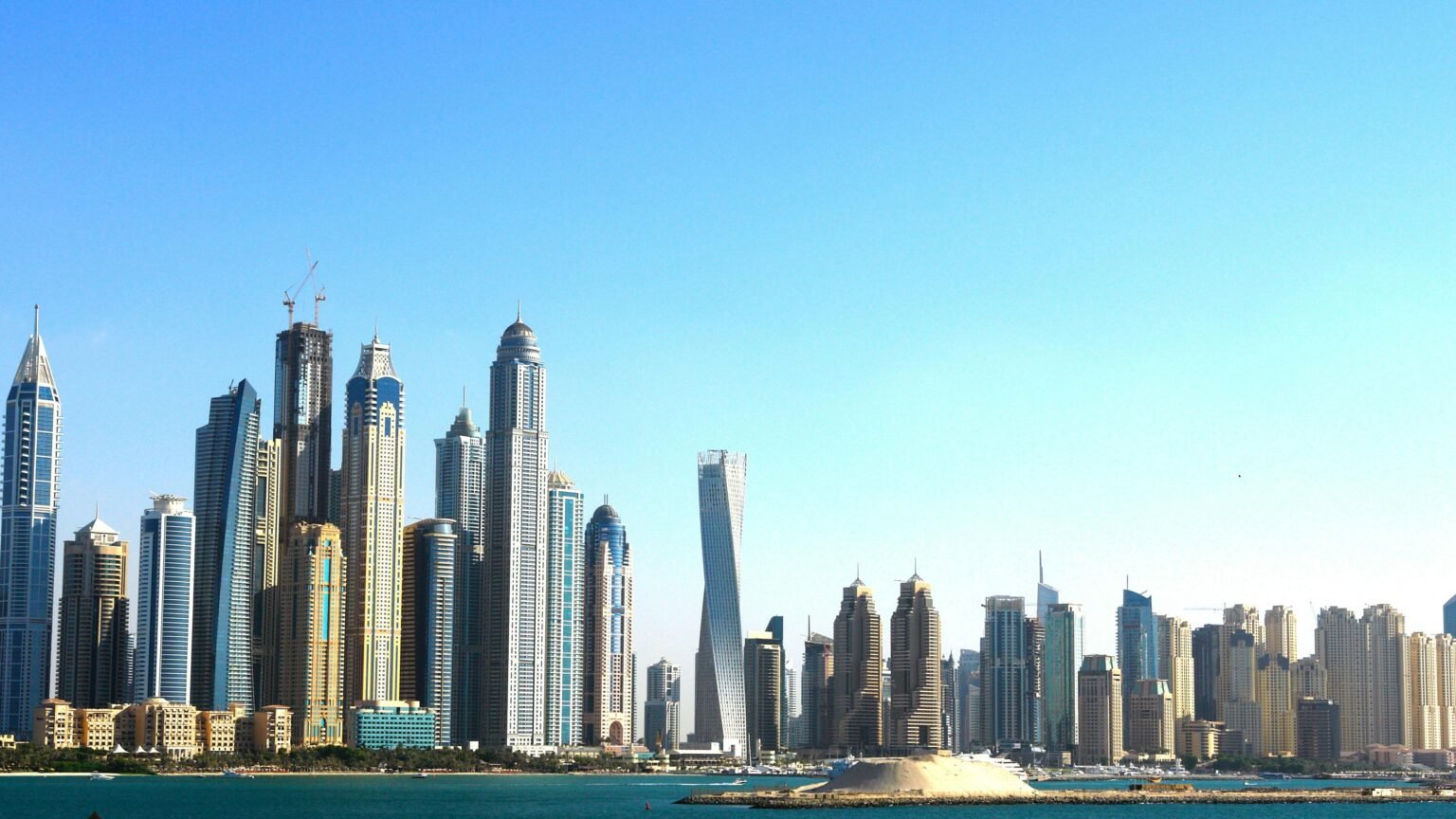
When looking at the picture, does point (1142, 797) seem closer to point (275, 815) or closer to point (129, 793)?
point (275, 815)

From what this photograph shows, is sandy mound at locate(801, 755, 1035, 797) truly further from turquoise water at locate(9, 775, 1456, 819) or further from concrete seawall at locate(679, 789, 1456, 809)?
turquoise water at locate(9, 775, 1456, 819)

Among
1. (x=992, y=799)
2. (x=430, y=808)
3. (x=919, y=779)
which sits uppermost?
(x=919, y=779)

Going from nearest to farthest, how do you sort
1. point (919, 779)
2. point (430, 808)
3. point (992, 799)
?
point (919, 779)
point (992, 799)
point (430, 808)

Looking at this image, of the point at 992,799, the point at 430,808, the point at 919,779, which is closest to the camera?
the point at 919,779

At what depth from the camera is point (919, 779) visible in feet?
534

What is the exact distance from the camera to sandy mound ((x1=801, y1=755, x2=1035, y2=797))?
531ft

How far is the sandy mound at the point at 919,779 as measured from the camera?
16175 cm

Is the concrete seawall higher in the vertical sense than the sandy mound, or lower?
lower

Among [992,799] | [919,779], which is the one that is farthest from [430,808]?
[992,799]

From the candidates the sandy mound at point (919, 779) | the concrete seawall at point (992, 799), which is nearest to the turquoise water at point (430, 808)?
the concrete seawall at point (992, 799)

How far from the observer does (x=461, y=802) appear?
174500 millimetres

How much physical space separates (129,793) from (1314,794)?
390 feet

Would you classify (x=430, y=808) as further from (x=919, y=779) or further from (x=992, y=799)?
(x=992, y=799)

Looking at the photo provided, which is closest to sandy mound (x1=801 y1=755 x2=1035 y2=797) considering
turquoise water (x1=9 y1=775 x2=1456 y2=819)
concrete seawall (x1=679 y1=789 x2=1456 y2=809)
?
concrete seawall (x1=679 y1=789 x2=1456 y2=809)
